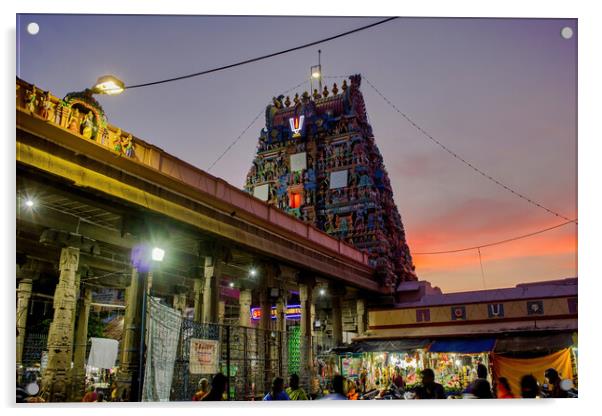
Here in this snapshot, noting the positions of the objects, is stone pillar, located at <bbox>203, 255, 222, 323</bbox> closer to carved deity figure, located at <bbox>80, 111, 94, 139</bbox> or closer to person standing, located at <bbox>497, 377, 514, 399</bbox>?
carved deity figure, located at <bbox>80, 111, 94, 139</bbox>

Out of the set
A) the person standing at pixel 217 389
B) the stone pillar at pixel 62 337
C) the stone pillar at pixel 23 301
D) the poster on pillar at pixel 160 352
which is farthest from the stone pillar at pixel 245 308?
the person standing at pixel 217 389

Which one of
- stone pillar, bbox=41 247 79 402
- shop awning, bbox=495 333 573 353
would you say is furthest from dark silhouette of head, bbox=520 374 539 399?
stone pillar, bbox=41 247 79 402

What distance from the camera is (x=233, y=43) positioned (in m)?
10.4

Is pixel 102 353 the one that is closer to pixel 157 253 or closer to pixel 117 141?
pixel 157 253

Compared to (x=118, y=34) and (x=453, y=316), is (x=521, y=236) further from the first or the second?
(x=118, y=34)

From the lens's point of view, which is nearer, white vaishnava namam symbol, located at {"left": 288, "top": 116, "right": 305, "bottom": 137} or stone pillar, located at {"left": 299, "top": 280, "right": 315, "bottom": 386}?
stone pillar, located at {"left": 299, "top": 280, "right": 315, "bottom": 386}

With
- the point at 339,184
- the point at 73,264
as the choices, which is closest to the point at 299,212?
the point at 339,184

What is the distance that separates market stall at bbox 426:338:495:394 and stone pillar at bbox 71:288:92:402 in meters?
12.6

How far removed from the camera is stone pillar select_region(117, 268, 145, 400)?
10.5 metres

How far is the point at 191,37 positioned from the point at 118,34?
1359mm

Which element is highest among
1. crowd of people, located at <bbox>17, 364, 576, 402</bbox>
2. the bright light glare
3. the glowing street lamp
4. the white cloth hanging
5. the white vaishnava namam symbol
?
the white vaishnava namam symbol

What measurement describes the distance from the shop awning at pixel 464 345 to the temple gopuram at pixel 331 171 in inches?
457

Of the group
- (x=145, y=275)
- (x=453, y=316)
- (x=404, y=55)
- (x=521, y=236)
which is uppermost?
(x=404, y=55)
